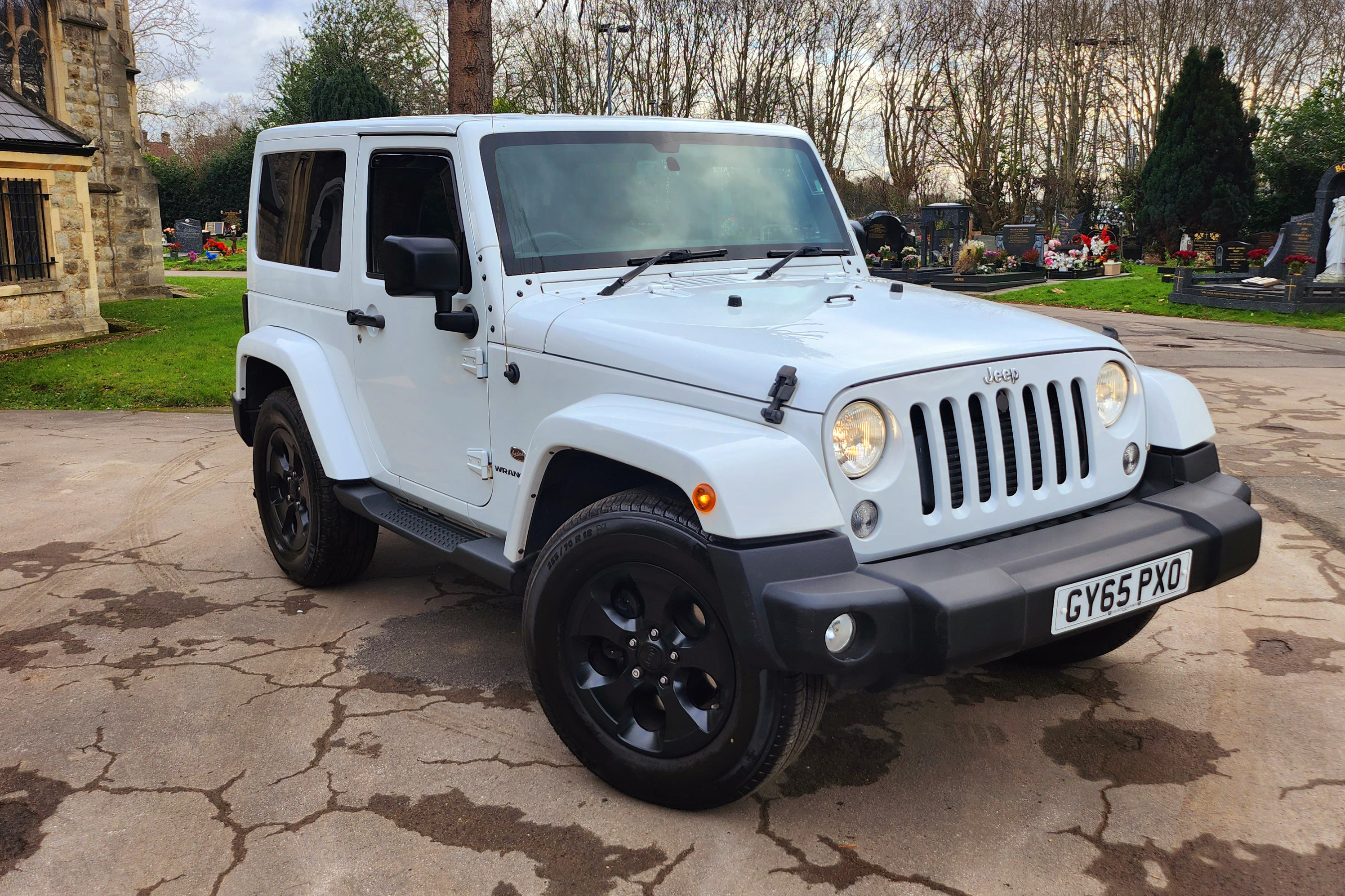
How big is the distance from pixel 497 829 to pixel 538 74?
3783 centimetres

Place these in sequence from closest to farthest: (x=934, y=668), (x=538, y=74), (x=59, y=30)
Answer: (x=934, y=668), (x=59, y=30), (x=538, y=74)

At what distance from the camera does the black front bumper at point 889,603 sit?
2.52m

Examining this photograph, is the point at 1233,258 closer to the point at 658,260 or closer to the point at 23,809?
the point at 658,260

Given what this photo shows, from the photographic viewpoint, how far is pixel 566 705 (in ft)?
10.2

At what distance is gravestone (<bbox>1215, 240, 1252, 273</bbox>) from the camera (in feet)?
80.0

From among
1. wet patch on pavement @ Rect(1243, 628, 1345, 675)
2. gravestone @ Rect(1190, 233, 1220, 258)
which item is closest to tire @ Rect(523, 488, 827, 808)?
wet patch on pavement @ Rect(1243, 628, 1345, 675)

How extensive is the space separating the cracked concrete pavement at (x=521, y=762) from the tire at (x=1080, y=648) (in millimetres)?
63

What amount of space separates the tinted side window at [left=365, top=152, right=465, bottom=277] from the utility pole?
28.1 metres

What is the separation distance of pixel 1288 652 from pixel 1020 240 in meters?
26.2

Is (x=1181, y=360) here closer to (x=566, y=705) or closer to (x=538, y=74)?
(x=566, y=705)

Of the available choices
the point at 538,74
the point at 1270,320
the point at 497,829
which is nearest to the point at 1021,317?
the point at 497,829

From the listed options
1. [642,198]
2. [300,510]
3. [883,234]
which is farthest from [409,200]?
[883,234]

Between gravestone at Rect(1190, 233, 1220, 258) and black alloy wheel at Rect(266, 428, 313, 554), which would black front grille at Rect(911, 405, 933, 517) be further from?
gravestone at Rect(1190, 233, 1220, 258)

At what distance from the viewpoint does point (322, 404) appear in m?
4.43
